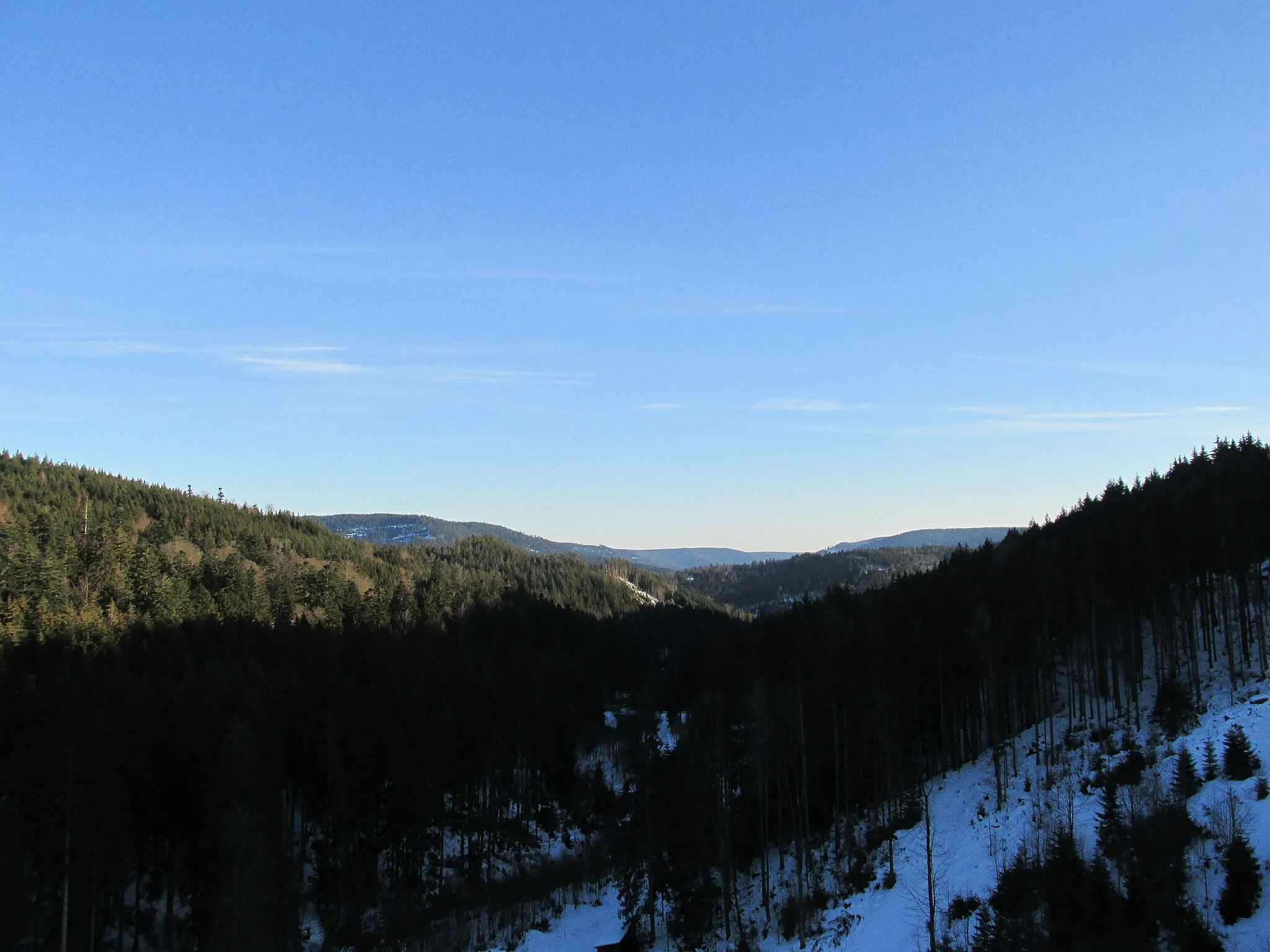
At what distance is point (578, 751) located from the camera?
86562 millimetres

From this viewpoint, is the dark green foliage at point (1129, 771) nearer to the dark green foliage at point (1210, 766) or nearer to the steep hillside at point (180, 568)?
the dark green foliage at point (1210, 766)

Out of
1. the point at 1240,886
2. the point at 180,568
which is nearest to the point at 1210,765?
the point at 1240,886

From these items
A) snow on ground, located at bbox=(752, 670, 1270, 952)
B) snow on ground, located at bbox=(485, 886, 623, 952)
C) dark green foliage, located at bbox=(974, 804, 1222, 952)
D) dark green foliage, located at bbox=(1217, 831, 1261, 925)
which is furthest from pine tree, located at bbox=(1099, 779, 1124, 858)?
snow on ground, located at bbox=(485, 886, 623, 952)

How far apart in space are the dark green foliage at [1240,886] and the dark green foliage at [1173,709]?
1536 centimetres

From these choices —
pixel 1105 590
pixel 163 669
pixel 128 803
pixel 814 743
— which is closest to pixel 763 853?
pixel 814 743

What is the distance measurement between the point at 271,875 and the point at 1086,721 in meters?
46.1

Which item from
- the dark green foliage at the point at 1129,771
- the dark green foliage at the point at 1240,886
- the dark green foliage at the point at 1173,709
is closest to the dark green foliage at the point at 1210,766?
the dark green foliage at the point at 1129,771

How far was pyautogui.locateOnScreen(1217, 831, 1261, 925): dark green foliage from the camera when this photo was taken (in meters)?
22.6

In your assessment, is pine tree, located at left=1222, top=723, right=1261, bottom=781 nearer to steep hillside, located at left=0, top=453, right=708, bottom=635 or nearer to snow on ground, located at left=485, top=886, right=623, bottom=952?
snow on ground, located at left=485, top=886, right=623, bottom=952

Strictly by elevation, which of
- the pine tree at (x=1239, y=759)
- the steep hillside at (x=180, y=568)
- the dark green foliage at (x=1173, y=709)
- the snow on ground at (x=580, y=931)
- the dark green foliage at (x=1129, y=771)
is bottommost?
the snow on ground at (x=580, y=931)

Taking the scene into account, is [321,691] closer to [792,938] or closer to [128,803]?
[128,803]

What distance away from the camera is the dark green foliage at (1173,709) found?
38938 mm

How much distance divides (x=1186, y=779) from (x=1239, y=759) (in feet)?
6.28

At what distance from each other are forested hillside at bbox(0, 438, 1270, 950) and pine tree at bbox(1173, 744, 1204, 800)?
6.22 meters
